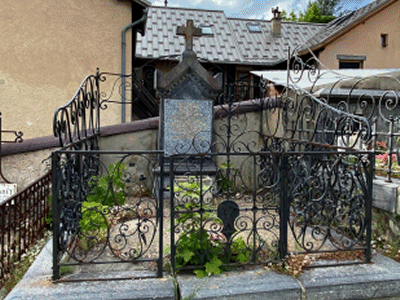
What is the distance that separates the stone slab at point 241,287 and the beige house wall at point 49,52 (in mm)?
6859

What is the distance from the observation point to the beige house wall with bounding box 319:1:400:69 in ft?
46.8

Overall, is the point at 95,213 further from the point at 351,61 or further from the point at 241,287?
the point at 351,61

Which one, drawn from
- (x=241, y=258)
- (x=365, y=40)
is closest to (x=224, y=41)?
(x=365, y=40)

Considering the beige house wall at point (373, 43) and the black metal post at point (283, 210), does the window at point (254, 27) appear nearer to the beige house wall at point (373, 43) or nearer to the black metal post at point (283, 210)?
the beige house wall at point (373, 43)

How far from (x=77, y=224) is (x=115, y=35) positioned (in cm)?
668

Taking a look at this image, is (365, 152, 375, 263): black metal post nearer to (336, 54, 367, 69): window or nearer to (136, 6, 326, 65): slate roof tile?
(136, 6, 326, 65): slate roof tile

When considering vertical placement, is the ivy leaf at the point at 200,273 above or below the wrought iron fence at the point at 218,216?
below

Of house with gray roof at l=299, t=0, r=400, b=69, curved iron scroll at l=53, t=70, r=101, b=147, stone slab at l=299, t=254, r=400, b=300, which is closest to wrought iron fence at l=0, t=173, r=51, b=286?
curved iron scroll at l=53, t=70, r=101, b=147

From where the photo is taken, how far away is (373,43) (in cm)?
1470

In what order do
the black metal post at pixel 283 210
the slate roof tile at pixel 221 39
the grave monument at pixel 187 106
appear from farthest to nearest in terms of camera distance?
the slate roof tile at pixel 221 39 → the grave monument at pixel 187 106 → the black metal post at pixel 283 210

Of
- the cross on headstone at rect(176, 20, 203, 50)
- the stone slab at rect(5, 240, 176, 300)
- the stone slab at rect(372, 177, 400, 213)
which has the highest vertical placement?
the cross on headstone at rect(176, 20, 203, 50)

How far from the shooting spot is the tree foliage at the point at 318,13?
24.8 metres

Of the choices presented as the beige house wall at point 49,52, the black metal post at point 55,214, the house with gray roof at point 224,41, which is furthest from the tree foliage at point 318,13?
the black metal post at point 55,214

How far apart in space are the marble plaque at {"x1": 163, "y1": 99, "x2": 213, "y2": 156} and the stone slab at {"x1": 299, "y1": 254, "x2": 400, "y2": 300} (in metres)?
3.14
